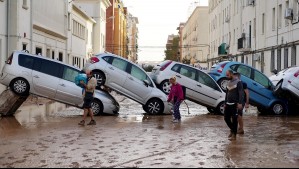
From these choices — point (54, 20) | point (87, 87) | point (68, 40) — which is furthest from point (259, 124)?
point (68, 40)

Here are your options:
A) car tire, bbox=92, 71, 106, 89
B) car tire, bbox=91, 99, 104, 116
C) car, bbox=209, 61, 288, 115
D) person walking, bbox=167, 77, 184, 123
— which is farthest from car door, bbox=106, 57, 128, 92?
car, bbox=209, 61, 288, 115

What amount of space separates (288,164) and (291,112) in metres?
13.0

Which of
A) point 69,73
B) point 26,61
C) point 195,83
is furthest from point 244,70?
point 26,61

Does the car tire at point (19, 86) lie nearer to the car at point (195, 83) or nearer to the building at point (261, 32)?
the car at point (195, 83)

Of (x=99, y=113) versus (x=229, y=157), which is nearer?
(x=229, y=157)

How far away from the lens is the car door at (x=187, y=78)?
20.1 meters

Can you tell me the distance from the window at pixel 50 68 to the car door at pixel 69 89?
217 millimetres

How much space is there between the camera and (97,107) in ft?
61.3

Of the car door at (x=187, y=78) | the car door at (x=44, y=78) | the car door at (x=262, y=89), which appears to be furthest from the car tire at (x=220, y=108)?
the car door at (x=44, y=78)

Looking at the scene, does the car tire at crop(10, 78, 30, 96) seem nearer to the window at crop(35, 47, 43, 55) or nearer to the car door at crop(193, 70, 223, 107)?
the car door at crop(193, 70, 223, 107)

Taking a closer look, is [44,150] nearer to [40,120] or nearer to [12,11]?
[40,120]

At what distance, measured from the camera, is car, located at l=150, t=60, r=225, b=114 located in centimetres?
2014

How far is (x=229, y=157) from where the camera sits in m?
9.61

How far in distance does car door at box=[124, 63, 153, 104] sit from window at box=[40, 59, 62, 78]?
2.52 meters
